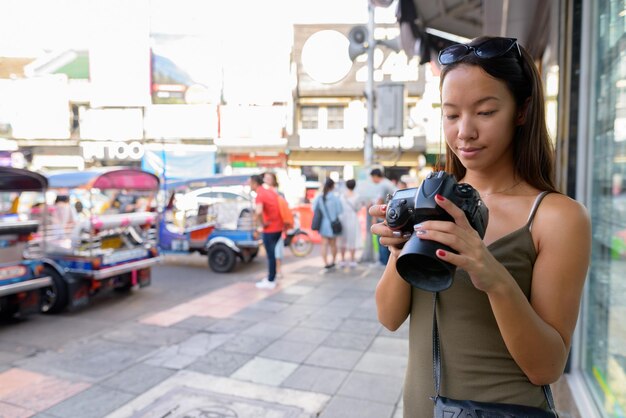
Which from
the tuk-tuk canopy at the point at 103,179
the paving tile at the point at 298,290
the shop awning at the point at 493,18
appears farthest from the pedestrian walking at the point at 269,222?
the shop awning at the point at 493,18

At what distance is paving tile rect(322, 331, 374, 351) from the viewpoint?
4.81m

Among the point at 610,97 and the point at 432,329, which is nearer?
the point at 432,329

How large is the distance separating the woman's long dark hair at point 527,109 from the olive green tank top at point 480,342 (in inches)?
3.4

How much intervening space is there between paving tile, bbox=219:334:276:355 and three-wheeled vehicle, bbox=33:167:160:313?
97.3 inches

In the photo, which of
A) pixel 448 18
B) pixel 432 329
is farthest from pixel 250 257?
pixel 432 329

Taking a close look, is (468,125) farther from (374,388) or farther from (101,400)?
(101,400)

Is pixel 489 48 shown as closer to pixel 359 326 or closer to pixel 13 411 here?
pixel 13 411

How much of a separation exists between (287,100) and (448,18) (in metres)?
16.0

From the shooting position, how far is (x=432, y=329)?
122 centimetres

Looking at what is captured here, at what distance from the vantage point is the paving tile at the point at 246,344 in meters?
4.66

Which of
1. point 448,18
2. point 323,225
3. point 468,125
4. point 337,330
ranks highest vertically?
point 448,18

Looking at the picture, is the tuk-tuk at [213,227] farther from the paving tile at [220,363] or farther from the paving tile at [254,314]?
the paving tile at [220,363]

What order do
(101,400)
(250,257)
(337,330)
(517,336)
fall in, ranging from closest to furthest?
(517,336), (101,400), (337,330), (250,257)

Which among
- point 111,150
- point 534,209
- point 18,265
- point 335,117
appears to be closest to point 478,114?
Answer: point 534,209
